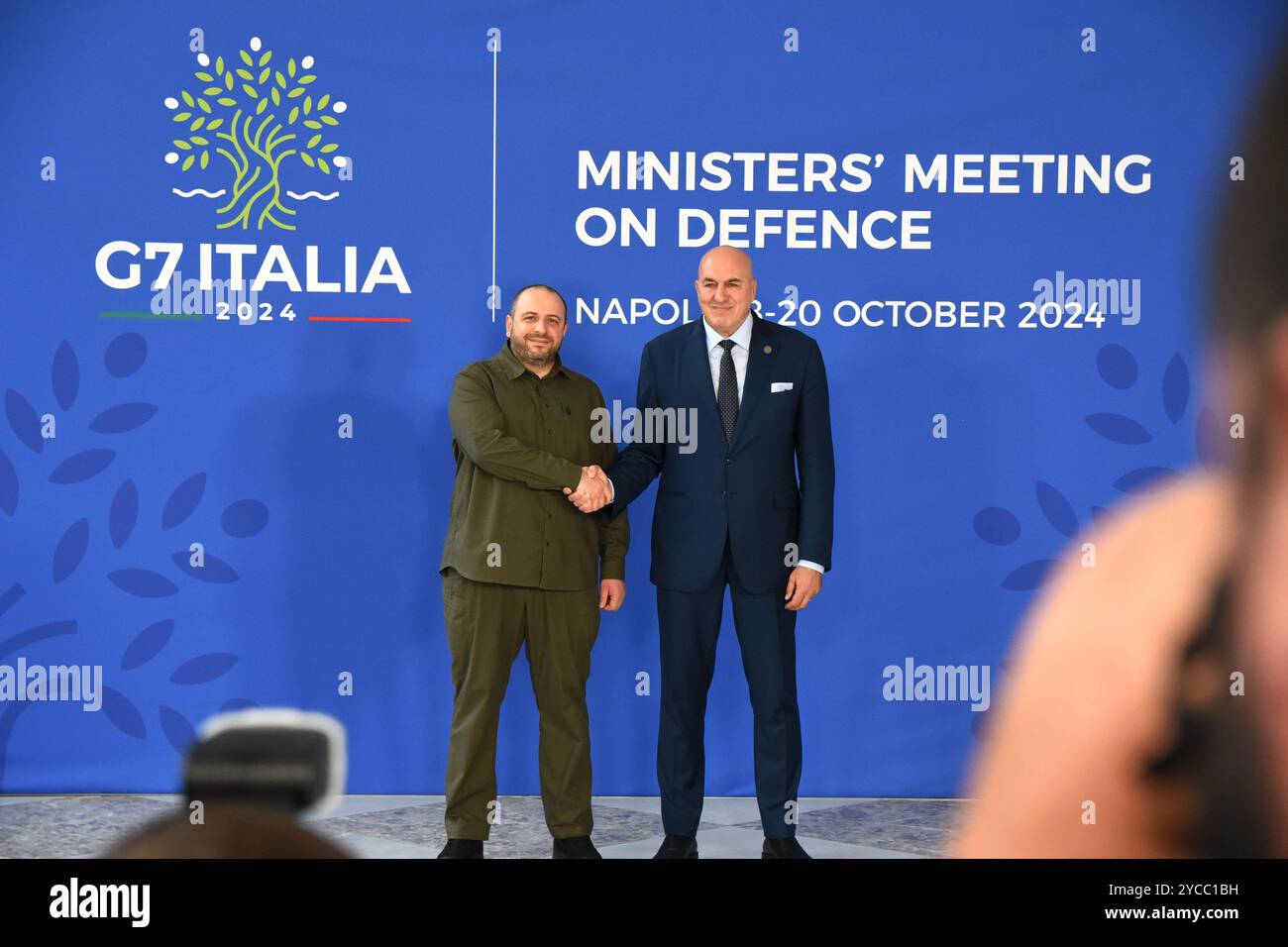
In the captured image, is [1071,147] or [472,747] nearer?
[472,747]

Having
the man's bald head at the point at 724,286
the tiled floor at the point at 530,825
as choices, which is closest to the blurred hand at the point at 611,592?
the tiled floor at the point at 530,825

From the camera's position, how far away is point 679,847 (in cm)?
361

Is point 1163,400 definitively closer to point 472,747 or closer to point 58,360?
point 472,747

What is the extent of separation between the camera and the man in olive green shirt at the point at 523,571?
11.8ft

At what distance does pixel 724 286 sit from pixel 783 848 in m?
1.68

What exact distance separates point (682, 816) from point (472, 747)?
25.7 inches

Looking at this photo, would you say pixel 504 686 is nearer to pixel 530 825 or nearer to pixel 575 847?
pixel 575 847

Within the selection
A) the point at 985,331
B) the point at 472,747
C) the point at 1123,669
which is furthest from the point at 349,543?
the point at 1123,669

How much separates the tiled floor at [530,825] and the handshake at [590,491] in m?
1.07

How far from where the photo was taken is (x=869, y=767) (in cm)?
449

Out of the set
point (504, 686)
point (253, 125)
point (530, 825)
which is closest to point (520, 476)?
point (504, 686)

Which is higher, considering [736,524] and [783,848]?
[736,524]

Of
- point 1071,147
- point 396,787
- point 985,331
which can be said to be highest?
point 1071,147

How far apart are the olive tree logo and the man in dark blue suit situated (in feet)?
5.47
